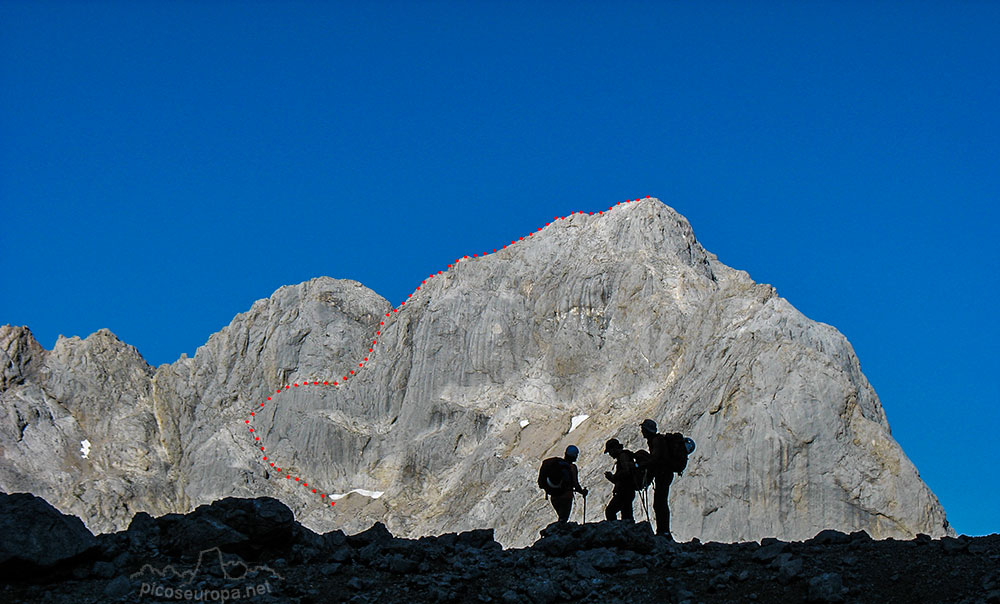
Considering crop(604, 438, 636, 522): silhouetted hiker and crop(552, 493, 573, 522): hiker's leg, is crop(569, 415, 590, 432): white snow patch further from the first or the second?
crop(604, 438, 636, 522): silhouetted hiker

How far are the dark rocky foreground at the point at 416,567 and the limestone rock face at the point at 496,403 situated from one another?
37.8 m

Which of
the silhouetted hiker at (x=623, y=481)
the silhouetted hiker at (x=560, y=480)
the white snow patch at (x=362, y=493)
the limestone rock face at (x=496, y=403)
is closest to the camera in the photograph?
the silhouetted hiker at (x=623, y=481)

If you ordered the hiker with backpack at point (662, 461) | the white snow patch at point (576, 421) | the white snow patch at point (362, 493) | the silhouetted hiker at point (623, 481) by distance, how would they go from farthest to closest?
the white snow patch at point (362, 493), the white snow patch at point (576, 421), the silhouetted hiker at point (623, 481), the hiker with backpack at point (662, 461)

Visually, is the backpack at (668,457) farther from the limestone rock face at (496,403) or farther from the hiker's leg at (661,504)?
the limestone rock face at (496,403)

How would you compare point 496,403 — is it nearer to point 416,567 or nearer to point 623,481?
point 623,481

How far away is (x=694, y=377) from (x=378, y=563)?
160ft

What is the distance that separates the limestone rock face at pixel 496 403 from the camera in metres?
58.8

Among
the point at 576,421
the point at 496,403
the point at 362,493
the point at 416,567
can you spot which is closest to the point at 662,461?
the point at 416,567

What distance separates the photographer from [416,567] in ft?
61.0

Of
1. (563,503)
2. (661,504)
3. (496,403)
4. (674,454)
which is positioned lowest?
(661,504)

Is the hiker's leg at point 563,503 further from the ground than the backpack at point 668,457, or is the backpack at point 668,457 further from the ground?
the backpack at point 668,457

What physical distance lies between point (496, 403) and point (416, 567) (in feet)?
188

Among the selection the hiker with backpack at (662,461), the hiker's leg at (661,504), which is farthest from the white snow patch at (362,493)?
the hiker with backpack at (662,461)

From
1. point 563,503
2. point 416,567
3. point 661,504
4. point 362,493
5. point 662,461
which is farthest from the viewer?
point 362,493
